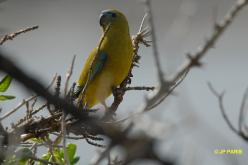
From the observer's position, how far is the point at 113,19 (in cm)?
436

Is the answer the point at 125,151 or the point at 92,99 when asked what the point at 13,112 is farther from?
the point at 92,99

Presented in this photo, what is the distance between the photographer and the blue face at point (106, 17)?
14.1ft

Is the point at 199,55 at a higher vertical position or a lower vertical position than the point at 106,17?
lower

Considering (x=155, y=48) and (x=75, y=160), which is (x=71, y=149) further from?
(x=155, y=48)

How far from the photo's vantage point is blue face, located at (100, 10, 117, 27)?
4312 millimetres

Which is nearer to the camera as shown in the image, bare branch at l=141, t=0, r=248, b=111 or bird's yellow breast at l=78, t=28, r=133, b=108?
bare branch at l=141, t=0, r=248, b=111

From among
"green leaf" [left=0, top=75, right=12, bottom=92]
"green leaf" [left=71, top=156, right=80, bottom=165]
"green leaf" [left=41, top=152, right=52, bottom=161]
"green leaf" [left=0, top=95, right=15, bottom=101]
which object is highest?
"green leaf" [left=0, top=75, right=12, bottom=92]

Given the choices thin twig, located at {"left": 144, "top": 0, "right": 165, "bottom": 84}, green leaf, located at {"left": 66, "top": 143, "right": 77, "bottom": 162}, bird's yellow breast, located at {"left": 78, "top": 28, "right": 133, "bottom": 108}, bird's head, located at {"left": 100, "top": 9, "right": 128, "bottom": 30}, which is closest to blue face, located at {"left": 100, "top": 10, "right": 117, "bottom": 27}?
bird's head, located at {"left": 100, "top": 9, "right": 128, "bottom": 30}

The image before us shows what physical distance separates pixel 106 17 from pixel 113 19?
0.21 ft

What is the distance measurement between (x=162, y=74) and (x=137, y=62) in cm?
202

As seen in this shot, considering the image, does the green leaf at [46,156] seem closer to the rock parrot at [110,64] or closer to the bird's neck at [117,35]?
the rock parrot at [110,64]

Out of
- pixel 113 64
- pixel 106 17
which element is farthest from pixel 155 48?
pixel 106 17

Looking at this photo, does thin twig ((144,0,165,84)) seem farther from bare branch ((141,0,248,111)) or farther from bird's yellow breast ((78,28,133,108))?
bird's yellow breast ((78,28,133,108))

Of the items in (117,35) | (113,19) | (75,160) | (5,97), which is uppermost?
(113,19)
